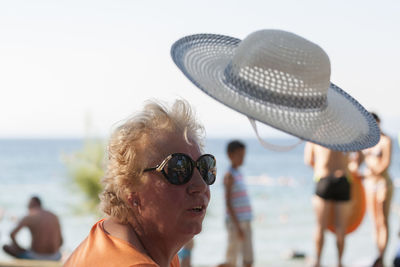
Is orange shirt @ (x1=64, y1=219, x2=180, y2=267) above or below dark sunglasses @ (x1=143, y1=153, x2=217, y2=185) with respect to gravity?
below

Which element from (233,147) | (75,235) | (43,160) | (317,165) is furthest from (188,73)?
(43,160)

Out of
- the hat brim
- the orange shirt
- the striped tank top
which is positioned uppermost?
the hat brim

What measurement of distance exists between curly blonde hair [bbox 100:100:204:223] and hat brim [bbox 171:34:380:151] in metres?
0.12

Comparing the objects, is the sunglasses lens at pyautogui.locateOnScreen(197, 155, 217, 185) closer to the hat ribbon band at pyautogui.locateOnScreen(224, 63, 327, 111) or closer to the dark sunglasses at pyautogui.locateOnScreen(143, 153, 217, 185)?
the dark sunglasses at pyautogui.locateOnScreen(143, 153, 217, 185)

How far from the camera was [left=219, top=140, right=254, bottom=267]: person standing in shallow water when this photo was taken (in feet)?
16.7

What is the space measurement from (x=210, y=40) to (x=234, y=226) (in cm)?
355

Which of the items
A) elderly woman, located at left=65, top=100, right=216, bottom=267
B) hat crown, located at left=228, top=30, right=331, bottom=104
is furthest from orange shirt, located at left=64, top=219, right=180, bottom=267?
hat crown, located at left=228, top=30, right=331, bottom=104

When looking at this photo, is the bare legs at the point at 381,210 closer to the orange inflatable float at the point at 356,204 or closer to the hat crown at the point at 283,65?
the orange inflatable float at the point at 356,204

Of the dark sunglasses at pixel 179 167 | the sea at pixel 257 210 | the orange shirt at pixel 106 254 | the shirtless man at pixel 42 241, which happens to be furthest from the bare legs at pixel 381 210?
the orange shirt at pixel 106 254

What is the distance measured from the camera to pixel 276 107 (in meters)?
1.58

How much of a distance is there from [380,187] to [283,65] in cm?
449

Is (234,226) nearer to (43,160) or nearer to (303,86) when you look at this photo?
(303,86)

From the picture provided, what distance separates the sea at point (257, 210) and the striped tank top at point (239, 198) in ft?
1.26

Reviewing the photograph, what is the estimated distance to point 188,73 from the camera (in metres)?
1.61
